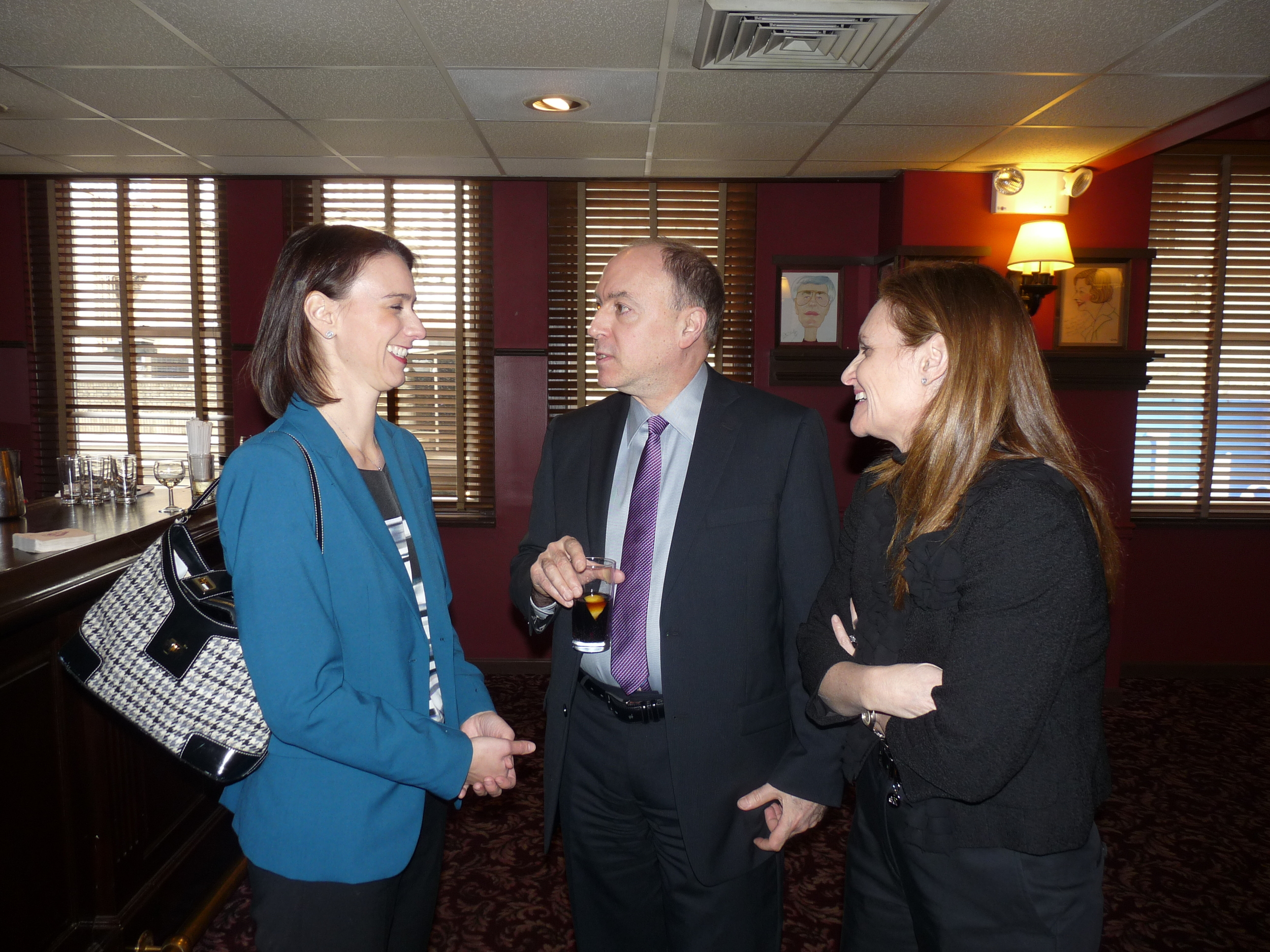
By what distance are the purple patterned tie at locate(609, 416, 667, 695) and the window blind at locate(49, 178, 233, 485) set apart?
4130mm

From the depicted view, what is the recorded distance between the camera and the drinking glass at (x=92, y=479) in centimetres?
307

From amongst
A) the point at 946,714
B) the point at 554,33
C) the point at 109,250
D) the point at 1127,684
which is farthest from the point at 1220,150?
the point at 109,250

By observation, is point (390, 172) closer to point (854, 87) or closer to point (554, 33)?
point (554, 33)

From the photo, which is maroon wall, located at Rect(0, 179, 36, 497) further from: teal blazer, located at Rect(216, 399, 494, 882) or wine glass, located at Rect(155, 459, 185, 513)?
teal blazer, located at Rect(216, 399, 494, 882)

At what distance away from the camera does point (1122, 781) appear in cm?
388

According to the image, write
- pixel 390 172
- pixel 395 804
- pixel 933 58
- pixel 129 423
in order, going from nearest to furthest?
1. pixel 395 804
2. pixel 933 58
3. pixel 390 172
4. pixel 129 423

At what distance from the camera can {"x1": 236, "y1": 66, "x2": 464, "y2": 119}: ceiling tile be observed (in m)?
3.24

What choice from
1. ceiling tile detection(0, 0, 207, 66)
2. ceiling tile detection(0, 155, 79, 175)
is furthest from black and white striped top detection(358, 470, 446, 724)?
ceiling tile detection(0, 155, 79, 175)

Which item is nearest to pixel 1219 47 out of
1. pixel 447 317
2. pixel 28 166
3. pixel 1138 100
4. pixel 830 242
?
pixel 1138 100

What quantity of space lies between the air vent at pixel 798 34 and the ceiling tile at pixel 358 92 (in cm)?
118

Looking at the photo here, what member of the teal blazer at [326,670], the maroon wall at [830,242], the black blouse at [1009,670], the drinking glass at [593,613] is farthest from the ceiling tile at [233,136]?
the black blouse at [1009,670]

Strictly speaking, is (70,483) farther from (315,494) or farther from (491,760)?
(491,760)

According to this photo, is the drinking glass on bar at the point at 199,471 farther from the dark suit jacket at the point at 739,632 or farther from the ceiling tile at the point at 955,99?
the ceiling tile at the point at 955,99

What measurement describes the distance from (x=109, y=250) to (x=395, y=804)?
5.21 m
